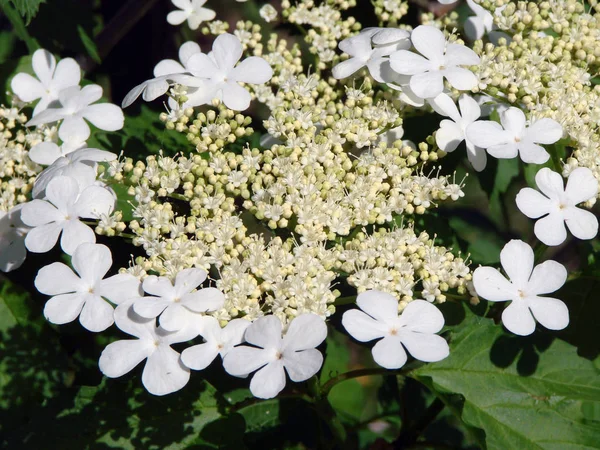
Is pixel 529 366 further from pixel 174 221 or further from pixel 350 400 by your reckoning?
pixel 350 400

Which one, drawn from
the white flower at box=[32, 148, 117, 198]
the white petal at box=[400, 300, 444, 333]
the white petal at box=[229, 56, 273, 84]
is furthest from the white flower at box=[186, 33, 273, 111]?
the white petal at box=[400, 300, 444, 333]

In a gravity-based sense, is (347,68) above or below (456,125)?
above

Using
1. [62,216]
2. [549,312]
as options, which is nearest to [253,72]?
[62,216]

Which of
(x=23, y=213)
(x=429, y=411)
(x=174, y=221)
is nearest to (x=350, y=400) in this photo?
(x=429, y=411)

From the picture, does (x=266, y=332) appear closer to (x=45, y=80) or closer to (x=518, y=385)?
(x=518, y=385)

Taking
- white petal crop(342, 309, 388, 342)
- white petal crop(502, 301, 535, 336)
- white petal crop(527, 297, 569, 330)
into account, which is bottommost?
white petal crop(527, 297, 569, 330)

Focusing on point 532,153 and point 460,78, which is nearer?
point 532,153

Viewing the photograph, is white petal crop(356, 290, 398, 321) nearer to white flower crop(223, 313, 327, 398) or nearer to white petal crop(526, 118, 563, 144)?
white flower crop(223, 313, 327, 398)
